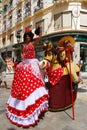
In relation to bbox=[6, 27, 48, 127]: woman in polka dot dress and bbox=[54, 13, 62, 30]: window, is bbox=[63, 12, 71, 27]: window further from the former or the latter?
bbox=[6, 27, 48, 127]: woman in polka dot dress

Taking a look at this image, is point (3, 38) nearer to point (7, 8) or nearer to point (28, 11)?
point (7, 8)

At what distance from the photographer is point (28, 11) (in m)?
30.5

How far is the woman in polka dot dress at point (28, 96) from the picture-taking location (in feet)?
15.9

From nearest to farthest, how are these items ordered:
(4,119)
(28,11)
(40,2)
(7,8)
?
(4,119), (40,2), (28,11), (7,8)

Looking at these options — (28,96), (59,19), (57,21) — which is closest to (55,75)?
(28,96)

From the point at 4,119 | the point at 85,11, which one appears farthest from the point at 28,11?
the point at 4,119

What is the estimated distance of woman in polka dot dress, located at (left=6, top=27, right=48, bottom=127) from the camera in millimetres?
4844

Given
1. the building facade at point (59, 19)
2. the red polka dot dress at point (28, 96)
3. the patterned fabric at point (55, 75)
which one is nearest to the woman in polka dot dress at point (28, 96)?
the red polka dot dress at point (28, 96)

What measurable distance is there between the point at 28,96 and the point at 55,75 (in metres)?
0.70

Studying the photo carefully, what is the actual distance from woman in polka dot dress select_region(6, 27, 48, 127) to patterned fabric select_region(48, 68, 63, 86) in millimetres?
307

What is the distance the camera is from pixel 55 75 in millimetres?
5266

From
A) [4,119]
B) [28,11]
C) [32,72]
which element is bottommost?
[4,119]

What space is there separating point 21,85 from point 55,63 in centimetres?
81

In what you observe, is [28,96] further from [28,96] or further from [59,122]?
[59,122]
